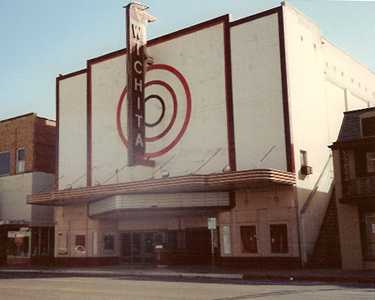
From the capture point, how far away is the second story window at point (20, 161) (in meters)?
44.1

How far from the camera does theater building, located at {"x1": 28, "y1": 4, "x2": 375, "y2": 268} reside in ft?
98.6

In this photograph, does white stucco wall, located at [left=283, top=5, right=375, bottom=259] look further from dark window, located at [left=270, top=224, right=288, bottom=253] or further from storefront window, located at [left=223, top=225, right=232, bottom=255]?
storefront window, located at [left=223, top=225, right=232, bottom=255]

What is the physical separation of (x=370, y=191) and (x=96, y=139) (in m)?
20.4

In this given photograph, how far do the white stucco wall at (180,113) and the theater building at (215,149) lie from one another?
3.0 inches


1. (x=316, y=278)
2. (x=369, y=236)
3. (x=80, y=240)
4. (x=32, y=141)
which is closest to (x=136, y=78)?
Result: (x=80, y=240)

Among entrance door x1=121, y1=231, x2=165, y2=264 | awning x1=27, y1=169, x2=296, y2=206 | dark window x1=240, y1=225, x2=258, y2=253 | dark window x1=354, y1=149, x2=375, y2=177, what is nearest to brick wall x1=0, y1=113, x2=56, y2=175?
awning x1=27, y1=169, x2=296, y2=206

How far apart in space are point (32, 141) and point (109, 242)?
11221 millimetres

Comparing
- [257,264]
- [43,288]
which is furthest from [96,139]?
[43,288]

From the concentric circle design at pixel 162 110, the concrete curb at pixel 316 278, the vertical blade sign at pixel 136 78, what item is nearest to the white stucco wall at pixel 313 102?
the concrete curb at pixel 316 278

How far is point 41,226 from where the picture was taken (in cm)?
4266

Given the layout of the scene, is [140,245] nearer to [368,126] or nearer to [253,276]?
[253,276]

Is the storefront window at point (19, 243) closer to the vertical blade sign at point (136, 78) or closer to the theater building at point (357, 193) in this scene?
the vertical blade sign at point (136, 78)

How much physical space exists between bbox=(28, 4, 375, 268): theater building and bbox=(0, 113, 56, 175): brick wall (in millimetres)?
4084

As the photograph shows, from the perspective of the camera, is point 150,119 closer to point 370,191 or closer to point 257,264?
point 257,264
